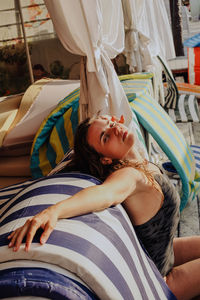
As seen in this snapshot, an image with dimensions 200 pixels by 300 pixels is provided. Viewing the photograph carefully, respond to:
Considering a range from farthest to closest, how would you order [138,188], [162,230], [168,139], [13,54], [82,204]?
[13,54] → [168,139] → [162,230] → [138,188] → [82,204]

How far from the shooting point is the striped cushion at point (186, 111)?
18.9 ft

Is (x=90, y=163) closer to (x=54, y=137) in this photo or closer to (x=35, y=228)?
(x=35, y=228)

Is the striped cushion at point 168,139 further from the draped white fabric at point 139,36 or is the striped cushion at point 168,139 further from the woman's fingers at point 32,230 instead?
the woman's fingers at point 32,230

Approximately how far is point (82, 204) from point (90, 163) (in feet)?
1.57

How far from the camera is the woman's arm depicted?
45.8 inches

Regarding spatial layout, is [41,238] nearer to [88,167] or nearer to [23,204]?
[23,204]

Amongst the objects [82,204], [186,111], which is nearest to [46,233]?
[82,204]

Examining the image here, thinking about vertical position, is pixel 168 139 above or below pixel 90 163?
below

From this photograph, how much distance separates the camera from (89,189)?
144 centimetres

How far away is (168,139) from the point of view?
3201 millimetres

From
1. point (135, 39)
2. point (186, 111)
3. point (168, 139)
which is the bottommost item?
point (186, 111)

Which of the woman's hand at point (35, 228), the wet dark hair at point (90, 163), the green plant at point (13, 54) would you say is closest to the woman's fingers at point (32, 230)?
the woman's hand at point (35, 228)

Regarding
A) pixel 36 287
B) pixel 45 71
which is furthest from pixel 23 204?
pixel 45 71

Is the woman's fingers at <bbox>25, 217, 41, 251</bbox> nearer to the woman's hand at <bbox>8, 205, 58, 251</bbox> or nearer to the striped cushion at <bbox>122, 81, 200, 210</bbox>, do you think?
the woman's hand at <bbox>8, 205, 58, 251</bbox>
